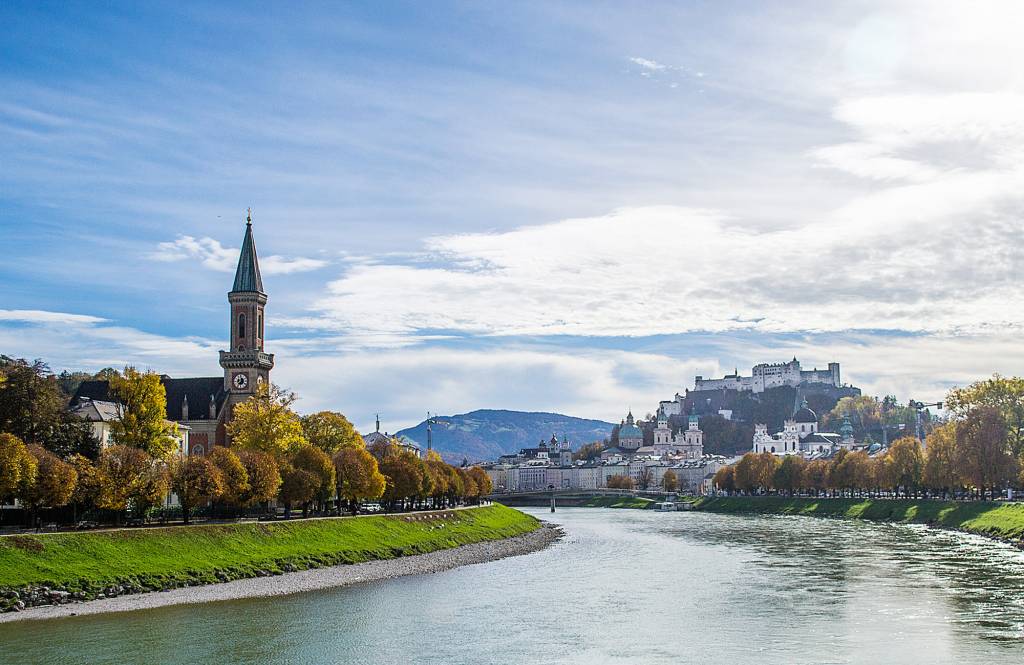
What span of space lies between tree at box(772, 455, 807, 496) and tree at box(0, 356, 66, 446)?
4885 inches

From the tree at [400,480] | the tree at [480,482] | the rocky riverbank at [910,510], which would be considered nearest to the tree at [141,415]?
the tree at [400,480]

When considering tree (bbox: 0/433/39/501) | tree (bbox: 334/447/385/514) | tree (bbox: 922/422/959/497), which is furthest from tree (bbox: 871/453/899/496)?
tree (bbox: 0/433/39/501)

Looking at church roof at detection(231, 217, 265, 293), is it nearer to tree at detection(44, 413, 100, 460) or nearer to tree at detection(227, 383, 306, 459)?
tree at detection(227, 383, 306, 459)

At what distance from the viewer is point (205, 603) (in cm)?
5534

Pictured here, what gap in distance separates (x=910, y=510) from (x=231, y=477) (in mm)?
79214

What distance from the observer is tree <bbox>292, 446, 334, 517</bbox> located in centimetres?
8631

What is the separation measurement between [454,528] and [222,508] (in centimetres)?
2732

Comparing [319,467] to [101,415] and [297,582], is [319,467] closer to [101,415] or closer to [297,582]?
[101,415]

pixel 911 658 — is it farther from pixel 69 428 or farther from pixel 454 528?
pixel 454 528

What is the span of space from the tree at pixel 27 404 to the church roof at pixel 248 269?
49.1m

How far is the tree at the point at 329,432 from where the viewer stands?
10781cm

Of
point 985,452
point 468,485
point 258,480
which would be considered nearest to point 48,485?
point 258,480

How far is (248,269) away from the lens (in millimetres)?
119438

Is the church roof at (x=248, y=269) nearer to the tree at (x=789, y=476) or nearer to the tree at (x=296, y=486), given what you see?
the tree at (x=296, y=486)
